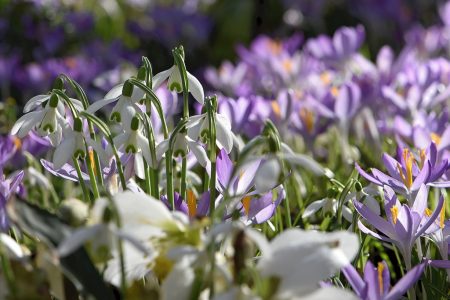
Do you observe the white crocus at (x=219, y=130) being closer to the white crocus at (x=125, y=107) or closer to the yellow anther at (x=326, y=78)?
the white crocus at (x=125, y=107)

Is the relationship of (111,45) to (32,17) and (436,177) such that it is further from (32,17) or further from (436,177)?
(436,177)

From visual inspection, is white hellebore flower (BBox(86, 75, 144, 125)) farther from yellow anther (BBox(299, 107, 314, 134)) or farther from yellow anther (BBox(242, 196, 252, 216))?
yellow anther (BBox(299, 107, 314, 134))

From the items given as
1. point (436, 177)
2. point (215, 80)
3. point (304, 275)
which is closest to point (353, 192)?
point (436, 177)

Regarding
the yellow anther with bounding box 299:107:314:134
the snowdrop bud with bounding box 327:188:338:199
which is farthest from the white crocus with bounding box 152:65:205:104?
the yellow anther with bounding box 299:107:314:134

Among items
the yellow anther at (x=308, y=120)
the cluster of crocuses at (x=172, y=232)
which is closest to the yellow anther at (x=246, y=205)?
the cluster of crocuses at (x=172, y=232)

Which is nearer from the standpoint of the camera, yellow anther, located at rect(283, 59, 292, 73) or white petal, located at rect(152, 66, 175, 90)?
white petal, located at rect(152, 66, 175, 90)

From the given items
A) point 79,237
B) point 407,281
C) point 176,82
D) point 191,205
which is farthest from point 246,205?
point 79,237

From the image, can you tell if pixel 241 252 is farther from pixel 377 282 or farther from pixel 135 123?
pixel 135 123
